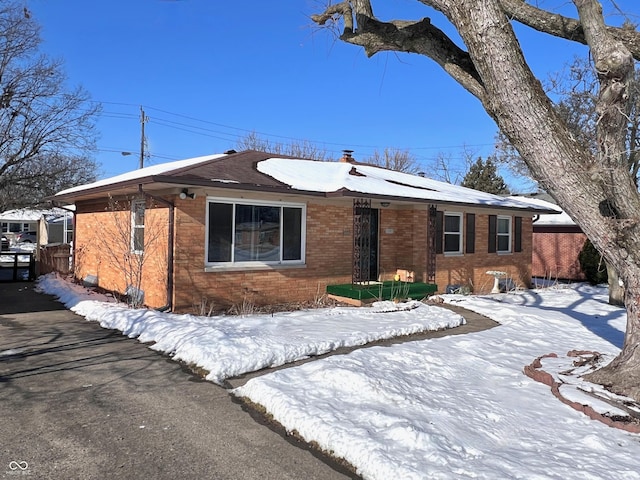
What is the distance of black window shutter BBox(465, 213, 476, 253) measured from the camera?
14.9 m

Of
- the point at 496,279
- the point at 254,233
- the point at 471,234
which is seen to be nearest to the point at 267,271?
the point at 254,233

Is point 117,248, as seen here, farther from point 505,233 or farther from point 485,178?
point 485,178

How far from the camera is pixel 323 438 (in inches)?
158

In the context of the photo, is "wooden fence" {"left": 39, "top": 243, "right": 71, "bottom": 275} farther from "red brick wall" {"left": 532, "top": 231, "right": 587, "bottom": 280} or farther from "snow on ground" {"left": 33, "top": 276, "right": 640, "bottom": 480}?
"red brick wall" {"left": 532, "top": 231, "right": 587, "bottom": 280}

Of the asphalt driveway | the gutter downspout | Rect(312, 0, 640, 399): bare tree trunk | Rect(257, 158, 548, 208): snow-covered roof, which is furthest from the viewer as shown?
Rect(257, 158, 548, 208): snow-covered roof

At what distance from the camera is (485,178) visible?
123 ft

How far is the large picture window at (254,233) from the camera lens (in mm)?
9828

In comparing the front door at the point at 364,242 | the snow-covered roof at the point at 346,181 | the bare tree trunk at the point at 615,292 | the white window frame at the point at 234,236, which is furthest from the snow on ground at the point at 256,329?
the bare tree trunk at the point at 615,292

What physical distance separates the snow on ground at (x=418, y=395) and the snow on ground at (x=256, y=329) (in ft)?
0.10

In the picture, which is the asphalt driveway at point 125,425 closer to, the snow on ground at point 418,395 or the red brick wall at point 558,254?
the snow on ground at point 418,395

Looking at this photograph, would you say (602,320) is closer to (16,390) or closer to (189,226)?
(189,226)

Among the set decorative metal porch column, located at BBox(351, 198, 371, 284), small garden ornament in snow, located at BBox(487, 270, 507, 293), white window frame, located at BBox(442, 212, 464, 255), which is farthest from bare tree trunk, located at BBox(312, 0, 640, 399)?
small garden ornament in snow, located at BBox(487, 270, 507, 293)

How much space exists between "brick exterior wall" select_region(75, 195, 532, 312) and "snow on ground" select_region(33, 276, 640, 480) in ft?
3.74

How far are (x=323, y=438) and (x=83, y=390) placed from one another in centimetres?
291
